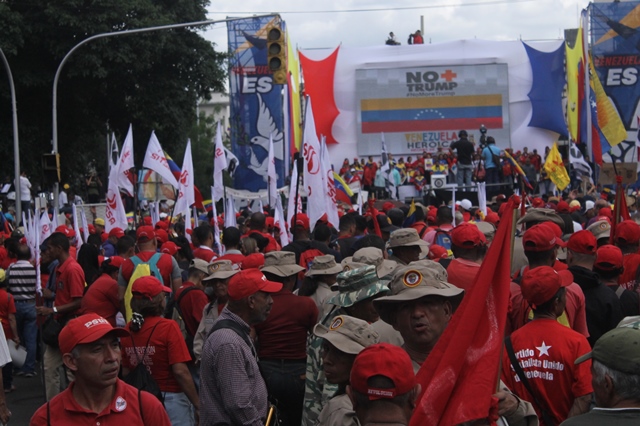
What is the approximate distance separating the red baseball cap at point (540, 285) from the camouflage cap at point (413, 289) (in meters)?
0.55

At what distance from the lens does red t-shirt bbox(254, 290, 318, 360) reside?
7148 millimetres

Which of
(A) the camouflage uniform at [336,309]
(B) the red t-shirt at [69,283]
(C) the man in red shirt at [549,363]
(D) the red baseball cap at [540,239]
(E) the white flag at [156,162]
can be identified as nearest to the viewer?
(C) the man in red shirt at [549,363]

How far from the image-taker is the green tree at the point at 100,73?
35.3 meters

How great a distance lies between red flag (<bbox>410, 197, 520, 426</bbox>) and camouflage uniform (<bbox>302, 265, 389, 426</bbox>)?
5.54 feet

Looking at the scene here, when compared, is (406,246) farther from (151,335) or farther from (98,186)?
(98,186)

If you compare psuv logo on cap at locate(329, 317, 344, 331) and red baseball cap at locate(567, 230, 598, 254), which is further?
red baseball cap at locate(567, 230, 598, 254)

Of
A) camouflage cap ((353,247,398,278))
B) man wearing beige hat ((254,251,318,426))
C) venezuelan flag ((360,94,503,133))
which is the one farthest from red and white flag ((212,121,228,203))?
venezuelan flag ((360,94,503,133))

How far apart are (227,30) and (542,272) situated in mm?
28209

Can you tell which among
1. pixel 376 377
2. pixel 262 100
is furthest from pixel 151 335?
pixel 262 100

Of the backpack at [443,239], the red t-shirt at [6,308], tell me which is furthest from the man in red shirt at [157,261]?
the backpack at [443,239]

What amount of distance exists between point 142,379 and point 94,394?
1.92m

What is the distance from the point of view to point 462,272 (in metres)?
6.82

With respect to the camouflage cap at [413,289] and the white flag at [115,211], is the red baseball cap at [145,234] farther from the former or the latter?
the white flag at [115,211]

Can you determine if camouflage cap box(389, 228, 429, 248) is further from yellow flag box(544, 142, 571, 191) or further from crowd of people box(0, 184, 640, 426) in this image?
yellow flag box(544, 142, 571, 191)
